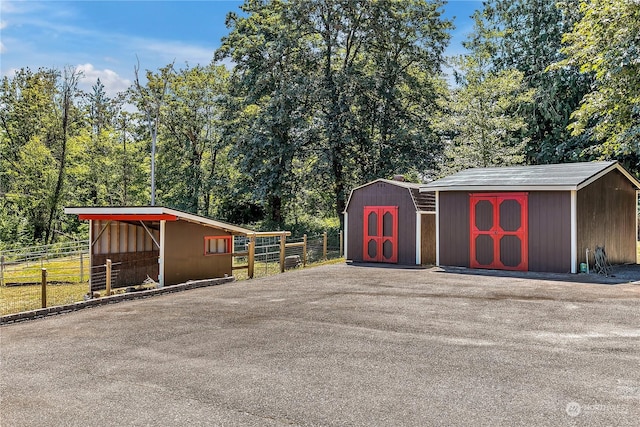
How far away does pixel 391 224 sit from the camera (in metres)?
13.5

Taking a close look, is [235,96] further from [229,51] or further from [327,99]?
[327,99]

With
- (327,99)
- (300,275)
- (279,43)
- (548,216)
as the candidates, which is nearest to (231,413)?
(300,275)

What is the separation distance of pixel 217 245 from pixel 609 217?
9620 mm

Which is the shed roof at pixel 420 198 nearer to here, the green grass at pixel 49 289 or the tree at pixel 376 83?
the green grass at pixel 49 289

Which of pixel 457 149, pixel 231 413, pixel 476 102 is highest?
pixel 476 102

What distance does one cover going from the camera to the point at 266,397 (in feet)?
12.2

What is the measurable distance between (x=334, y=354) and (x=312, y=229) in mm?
21763

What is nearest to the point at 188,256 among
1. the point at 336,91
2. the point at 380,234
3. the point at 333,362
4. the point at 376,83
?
the point at 380,234

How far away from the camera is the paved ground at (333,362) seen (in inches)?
135

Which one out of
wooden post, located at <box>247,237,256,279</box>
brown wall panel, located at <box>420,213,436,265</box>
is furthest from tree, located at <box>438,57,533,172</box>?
wooden post, located at <box>247,237,256,279</box>

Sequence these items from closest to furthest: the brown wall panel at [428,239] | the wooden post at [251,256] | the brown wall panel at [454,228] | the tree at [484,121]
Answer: the wooden post at [251,256] → the brown wall panel at [454,228] → the brown wall panel at [428,239] → the tree at [484,121]

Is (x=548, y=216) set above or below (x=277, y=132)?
below

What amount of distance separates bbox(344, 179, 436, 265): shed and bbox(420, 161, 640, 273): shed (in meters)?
0.64

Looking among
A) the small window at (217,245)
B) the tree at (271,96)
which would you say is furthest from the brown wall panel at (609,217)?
the tree at (271,96)
